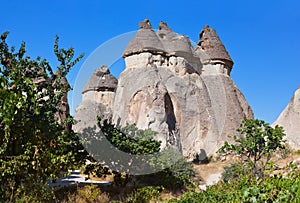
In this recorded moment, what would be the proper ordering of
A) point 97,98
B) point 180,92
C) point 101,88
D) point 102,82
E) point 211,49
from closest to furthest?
point 180,92, point 211,49, point 97,98, point 101,88, point 102,82

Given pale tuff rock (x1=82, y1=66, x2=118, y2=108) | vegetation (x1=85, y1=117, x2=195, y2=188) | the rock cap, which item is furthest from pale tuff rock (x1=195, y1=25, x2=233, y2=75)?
vegetation (x1=85, y1=117, x2=195, y2=188)

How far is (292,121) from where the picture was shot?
2134 centimetres

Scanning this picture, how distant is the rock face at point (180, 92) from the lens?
17.4 meters

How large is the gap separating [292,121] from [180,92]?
7600 millimetres

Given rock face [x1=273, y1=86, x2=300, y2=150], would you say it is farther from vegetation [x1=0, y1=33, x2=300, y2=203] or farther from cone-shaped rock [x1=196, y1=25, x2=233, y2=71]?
vegetation [x1=0, y1=33, x2=300, y2=203]

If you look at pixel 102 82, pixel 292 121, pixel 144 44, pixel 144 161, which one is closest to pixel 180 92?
pixel 144 44

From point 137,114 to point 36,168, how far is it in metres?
11.7

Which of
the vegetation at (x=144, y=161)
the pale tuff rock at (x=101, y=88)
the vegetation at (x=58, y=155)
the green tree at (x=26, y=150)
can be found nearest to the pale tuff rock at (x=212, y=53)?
the pale tuff rock at (x=101, y=88)

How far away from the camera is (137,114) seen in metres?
17.3

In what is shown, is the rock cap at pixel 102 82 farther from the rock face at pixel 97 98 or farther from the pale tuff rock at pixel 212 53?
the pale tuff rock at pixel 212 53

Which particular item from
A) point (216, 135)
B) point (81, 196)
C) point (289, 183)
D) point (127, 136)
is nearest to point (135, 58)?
point (216, 135)

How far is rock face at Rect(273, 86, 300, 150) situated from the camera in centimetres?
2029

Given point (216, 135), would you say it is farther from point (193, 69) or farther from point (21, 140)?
point (21, 140)

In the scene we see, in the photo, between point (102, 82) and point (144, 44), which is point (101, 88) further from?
point (144, 44)
